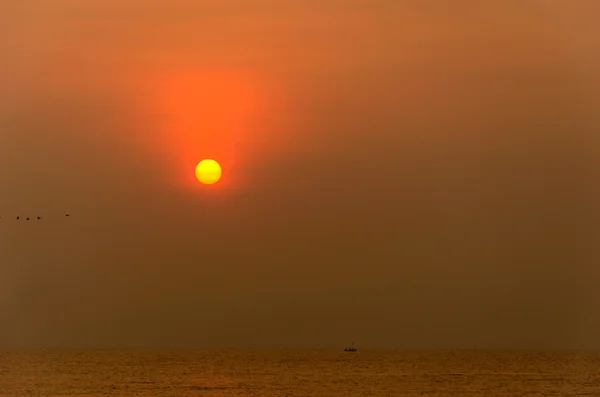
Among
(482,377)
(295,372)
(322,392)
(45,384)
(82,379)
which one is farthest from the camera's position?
(295,372)

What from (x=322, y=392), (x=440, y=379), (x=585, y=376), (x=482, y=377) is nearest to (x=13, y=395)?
(x=322, y=392)

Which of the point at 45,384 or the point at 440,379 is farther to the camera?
the point at 440,379

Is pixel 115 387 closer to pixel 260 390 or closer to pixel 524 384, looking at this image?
pixel 260 390

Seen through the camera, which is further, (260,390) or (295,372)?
(295,372)

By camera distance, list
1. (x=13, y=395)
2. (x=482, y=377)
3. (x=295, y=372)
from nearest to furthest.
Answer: (x=13, y=395) < (x=482, y=377) < (x=295, y=372)

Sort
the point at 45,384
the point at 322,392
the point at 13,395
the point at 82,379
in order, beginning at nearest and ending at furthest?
the point at 13,395 < the point at 322,392 < the point at 45,384 < the point at 82,379

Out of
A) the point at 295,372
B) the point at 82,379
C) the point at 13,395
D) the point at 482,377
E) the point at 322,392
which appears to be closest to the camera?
the point at 13,395

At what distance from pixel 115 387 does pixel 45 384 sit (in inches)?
483

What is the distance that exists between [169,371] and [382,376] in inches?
1834

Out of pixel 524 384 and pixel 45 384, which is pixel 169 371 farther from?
pixel 524 384

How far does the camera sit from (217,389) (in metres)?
142

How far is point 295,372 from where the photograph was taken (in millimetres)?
193375

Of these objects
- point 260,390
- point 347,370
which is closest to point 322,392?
point 260,390

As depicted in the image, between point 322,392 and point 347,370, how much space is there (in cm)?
5875
